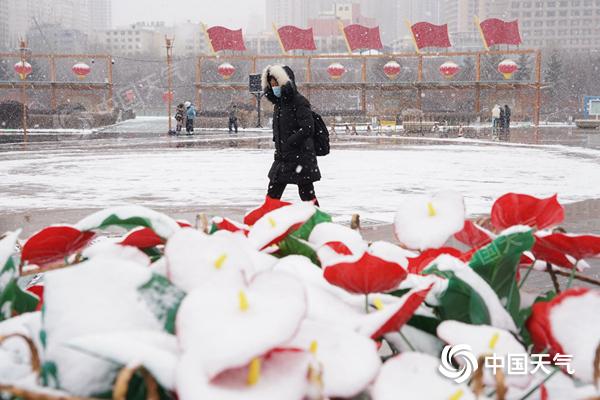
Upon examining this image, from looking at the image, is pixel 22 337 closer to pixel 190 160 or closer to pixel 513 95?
pixel 190 160

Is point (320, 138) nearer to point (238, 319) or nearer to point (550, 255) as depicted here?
point (550, 255)

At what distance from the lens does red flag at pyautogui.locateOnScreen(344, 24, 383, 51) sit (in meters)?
48.6

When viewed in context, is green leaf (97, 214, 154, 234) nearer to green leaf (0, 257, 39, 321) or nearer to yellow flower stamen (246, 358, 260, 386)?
green leaf (0, 257, 39, 321)

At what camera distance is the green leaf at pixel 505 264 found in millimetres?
1179

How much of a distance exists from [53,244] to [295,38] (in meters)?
48.5

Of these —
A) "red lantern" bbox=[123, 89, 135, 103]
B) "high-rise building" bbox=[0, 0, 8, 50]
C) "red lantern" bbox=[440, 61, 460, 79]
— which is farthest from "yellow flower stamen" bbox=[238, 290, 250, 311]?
"high-rise building" bbox=[0, 0, 8, 50]

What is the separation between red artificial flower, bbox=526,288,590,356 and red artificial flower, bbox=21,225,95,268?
30.1 inches

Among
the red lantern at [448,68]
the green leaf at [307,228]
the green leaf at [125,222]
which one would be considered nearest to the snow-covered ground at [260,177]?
the green leaf at [307,228]

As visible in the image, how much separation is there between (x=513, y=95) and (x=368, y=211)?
40578 millimetres

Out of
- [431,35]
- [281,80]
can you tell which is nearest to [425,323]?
[281,80]

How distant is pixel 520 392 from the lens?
104 cm

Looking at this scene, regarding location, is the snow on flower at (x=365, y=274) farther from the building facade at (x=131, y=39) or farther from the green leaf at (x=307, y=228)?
the building facade at (x=131, y=39)

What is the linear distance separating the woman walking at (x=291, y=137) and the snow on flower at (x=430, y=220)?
6.76m

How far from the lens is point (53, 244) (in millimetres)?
1436
